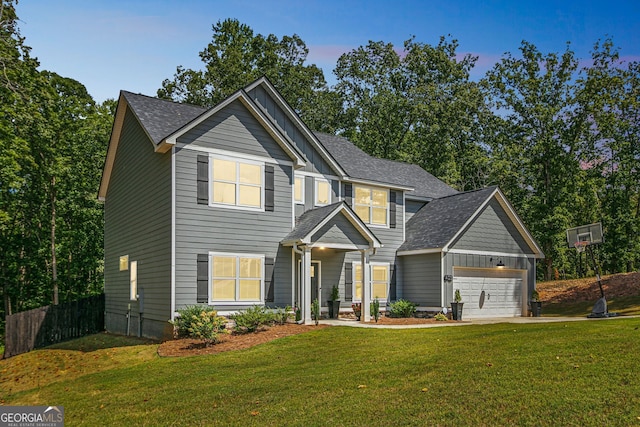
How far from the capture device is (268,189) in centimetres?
1812

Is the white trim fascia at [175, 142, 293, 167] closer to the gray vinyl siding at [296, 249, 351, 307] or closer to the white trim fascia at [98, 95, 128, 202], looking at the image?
the gray vinyl siding at [296, 249, 351, 307]

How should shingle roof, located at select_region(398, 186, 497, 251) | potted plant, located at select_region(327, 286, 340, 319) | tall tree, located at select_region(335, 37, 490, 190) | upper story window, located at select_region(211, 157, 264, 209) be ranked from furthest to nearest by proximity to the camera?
tall tree, located at select_region(335, 37, 490, 190) → shingle roof, located at select_region(398, 186, 497, 251) → potted plant, located at select_region(327, 286, 340, 319) → upper story window, located at select_region(211, 157, 264, 209)

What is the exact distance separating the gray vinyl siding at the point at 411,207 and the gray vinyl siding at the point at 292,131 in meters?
5.25

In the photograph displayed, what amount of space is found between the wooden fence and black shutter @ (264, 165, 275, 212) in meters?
9.51

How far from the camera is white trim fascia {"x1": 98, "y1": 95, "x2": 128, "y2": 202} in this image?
20.3 m

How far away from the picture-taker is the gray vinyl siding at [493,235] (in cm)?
2184

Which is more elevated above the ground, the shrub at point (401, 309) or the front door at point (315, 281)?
the front door at point (315, 281)

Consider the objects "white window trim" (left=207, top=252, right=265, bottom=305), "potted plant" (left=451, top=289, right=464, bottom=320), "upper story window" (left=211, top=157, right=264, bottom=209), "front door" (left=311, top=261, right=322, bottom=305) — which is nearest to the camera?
"white window trim" (left=207, top=252, right=265, bottom=305)

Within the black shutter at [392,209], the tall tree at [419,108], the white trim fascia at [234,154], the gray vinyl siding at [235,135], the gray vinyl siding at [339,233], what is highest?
the tall tree at [419,108]

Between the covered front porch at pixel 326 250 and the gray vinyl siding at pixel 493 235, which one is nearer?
the covered front porch at pixel 326 250

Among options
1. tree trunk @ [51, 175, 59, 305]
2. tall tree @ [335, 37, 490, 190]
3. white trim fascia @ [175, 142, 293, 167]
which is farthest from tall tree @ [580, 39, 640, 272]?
tree trunk @ [51, 175, 59, 305]

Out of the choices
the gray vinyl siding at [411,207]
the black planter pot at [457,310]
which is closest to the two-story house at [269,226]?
the gray vinyl siding at [411,207]

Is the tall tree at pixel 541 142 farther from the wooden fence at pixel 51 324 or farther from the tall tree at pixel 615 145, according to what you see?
the wooden fence at pixel 51 324

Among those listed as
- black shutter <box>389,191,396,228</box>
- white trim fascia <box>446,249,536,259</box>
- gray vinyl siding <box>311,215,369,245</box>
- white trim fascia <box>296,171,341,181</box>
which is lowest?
white trim fascia <box>446,249,536,259</box>
